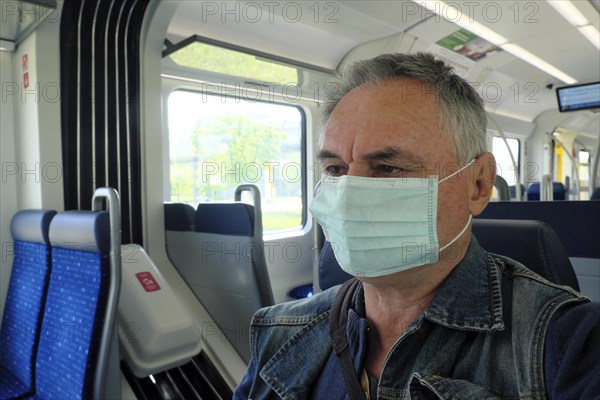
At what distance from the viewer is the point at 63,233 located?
228 centimetres

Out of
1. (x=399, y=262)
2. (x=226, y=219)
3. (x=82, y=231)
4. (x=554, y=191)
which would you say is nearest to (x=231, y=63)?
(x=226, y=219)

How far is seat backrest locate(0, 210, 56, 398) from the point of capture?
2.44 metres

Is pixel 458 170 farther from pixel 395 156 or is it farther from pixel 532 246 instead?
pixel 532 246

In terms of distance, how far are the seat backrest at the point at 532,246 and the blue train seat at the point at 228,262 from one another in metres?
1.61

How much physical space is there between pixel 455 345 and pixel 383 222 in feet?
1.27

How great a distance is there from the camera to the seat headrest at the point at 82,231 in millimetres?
2074

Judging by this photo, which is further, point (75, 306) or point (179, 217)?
point (179, 217)

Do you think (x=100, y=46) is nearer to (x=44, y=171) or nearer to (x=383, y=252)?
(x=44, y=171)

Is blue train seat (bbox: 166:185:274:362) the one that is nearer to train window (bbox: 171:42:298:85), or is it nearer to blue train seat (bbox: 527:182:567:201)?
train window (bbox: 171:42:298:85)

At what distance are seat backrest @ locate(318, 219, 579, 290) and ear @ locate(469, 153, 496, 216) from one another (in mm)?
186

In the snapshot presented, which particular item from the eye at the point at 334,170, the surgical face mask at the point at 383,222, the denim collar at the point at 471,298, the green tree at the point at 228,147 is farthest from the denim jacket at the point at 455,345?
the green tree at the point at 228,147

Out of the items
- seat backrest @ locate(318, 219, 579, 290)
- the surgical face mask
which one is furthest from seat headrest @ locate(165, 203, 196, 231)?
seat backrest @ locate(318, 219, 579, 290)

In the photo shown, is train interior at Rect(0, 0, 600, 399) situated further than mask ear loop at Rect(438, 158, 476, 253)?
Yes

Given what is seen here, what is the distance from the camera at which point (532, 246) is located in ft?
4.22
